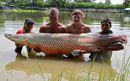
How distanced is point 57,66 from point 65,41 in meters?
0.65

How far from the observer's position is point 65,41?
3.95 m

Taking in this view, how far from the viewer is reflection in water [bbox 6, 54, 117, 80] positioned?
3.26m

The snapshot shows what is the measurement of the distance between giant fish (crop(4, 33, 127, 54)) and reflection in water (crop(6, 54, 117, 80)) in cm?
25

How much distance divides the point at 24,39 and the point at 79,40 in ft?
4.37

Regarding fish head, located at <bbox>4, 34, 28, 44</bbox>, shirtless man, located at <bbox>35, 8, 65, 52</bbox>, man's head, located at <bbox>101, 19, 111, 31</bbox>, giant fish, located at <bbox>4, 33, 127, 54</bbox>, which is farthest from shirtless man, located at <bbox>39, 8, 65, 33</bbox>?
man's head, located at <bbox>101, 19, 111, 31</bbox>

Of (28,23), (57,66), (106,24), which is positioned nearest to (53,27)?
(28,23)

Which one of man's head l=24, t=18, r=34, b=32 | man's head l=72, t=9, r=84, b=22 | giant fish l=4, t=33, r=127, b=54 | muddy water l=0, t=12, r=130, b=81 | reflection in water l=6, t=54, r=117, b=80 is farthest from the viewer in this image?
man's head l=24, t=18, r=34, b=32

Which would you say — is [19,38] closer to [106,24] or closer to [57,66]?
[57,66]

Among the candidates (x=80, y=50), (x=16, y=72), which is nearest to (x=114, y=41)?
(x=80, y=50)

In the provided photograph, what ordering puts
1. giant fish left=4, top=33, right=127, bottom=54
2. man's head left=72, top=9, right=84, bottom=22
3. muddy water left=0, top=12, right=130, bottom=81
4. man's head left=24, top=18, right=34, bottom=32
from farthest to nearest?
man's head left=24, top=18, right=34, bottom=32 < man's head left=72, top=9, right=84, bottom=22 < giant fish left=4, top=33, right=127, bottom=54 < muddy water left=0, top=12, right=130, bottom=81

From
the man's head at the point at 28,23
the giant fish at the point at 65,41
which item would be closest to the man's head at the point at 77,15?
the giant fish at the point at 65,41

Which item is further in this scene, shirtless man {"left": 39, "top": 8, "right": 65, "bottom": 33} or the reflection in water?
shirtless man {"left": 39, "top": 8, "right": 65, "bottom": 33}

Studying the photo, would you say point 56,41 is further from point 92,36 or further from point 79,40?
point 92,36

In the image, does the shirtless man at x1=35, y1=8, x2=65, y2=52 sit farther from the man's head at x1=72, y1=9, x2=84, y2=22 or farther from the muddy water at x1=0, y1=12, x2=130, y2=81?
the muddy water at x1=0, y1=12, x2=130, y2=81
